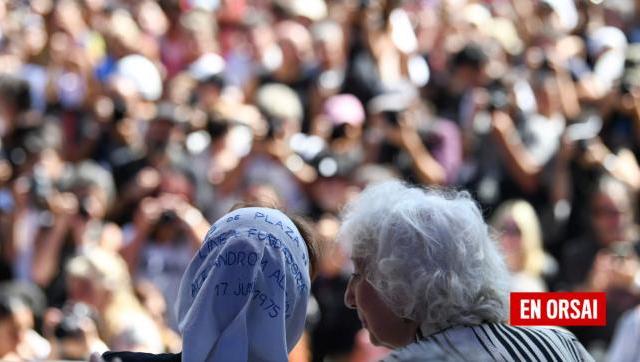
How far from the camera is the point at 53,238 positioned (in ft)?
24.8

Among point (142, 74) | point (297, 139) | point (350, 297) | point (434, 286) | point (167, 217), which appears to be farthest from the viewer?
point (142, 74)

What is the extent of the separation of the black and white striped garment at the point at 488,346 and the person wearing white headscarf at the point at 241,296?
25 centimetres

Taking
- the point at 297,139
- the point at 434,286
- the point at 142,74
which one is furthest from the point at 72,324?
the point at 434,286

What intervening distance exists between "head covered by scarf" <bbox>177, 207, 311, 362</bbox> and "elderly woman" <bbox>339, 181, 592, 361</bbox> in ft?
0.63

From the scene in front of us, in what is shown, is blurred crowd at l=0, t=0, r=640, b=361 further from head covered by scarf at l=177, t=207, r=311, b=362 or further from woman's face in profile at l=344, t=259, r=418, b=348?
head covered by scarf at l=177, t=207, r=311, b=362

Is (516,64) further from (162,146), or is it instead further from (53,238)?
(53,238)

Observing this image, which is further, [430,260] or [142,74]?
[142,74]

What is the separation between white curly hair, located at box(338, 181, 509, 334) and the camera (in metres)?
3.03

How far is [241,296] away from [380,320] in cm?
33

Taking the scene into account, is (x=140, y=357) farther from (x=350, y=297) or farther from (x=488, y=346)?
(x=488, y=346)

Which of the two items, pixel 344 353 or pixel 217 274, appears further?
pixel 344 353

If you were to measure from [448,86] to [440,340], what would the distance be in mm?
5627

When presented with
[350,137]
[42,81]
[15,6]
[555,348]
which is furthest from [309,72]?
[555,348]

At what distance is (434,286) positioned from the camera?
3.02 m
